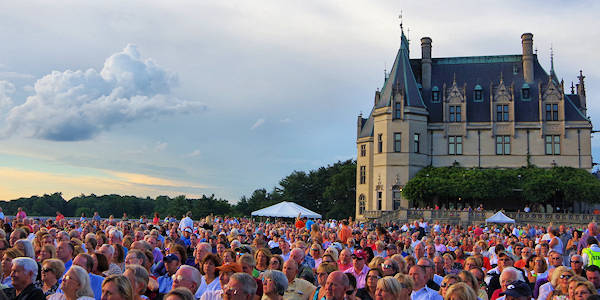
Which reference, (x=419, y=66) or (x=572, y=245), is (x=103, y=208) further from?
(x=572, y=245)

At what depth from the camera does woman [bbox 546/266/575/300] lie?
292 inches

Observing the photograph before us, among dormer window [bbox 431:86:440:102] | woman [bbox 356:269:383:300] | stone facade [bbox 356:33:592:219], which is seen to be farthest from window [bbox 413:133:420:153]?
woman [bbox 356:269:383:300]

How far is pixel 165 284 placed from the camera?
7.95m

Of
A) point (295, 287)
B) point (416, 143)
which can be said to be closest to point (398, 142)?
point (416, 143)

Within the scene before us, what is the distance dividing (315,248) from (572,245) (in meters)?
7.31

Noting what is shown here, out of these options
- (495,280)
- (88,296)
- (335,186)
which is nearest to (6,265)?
(88,296)

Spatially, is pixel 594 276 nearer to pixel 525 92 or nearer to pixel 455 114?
pixel 455 114

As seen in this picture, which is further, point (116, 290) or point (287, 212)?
point (287, 212)

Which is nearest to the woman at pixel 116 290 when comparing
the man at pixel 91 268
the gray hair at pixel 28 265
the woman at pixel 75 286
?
the woman at pixel 75 286

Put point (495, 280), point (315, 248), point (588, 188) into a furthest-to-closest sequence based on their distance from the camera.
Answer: point (588, 188) < point (315, 248) < point (495, 280)

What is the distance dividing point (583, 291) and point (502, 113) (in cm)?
4700

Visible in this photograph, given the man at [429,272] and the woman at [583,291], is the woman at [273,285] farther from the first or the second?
the woman at [583,291]

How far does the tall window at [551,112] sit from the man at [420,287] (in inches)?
1849

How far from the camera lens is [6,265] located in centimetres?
730
